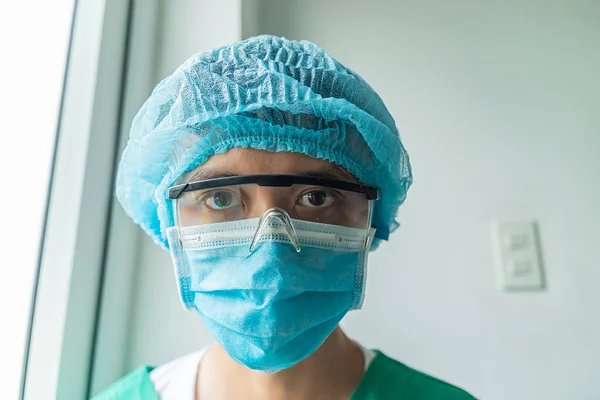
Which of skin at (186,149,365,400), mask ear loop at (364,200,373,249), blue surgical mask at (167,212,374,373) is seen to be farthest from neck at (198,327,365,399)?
mask ear loop at (364,200,373,249)

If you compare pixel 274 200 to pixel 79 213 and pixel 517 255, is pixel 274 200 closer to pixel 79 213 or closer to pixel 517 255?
pixel 79 213

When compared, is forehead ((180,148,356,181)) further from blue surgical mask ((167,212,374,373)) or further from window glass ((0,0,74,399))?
window glass ((0,0,74,399))

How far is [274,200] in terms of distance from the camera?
0.57 m

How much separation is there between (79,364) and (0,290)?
0.24 m

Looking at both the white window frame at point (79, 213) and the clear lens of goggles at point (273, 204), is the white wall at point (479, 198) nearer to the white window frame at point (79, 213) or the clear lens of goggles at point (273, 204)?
the white window frame at point (79, 213)

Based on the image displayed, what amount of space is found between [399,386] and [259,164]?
0.49m

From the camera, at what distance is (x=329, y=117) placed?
592mm

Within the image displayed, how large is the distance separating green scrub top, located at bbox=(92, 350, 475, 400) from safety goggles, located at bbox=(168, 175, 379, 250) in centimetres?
27

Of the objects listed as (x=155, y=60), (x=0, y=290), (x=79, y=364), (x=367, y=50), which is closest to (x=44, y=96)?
(x=155, y=60)

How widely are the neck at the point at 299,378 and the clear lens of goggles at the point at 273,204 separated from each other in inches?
10.3

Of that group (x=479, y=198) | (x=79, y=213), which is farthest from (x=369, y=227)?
(x=79, y=213)

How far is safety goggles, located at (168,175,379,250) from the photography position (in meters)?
0.57

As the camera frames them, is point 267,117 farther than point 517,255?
No

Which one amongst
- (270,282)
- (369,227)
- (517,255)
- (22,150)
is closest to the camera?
→ (270,282)
